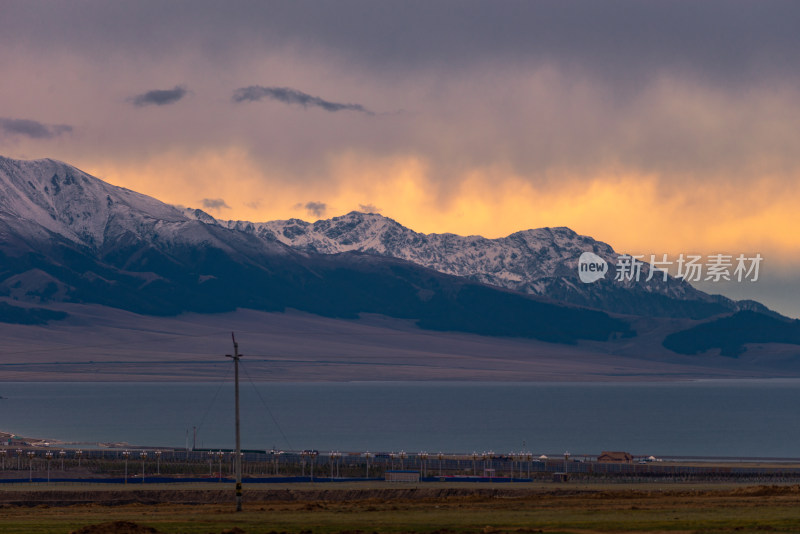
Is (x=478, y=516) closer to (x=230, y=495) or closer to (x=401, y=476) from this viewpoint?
(x=230, y=495)

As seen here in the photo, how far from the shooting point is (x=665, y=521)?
49.1 metres

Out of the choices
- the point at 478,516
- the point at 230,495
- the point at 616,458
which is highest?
A: the point at 478,516

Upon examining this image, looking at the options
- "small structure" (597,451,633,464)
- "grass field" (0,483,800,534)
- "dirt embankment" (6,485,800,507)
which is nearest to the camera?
"grass field" (0,483,800,534)

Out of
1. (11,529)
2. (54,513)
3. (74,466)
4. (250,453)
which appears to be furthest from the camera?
(250,453)

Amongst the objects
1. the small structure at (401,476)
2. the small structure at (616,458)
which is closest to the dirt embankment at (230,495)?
the small structure at (401,476)

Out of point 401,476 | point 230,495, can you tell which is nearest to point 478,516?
point 230,495

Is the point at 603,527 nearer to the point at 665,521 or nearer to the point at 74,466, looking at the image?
the point at 665,521

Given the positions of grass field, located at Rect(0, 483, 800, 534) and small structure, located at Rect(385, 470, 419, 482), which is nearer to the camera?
grass field, located at Rect(0, 483, 800, 534)

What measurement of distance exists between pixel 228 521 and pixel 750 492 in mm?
32375

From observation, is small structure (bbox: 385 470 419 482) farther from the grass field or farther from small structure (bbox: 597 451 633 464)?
small structure (bbox: 597 451 633 464)

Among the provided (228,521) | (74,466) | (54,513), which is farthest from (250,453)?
(228,521)

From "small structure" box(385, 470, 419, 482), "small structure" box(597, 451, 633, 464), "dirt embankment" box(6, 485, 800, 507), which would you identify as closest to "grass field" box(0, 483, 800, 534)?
"dirt embankment" box(6, 485, 800, 507)

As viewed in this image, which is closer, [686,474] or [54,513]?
[54,513]

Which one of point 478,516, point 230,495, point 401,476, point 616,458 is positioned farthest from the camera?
point 616,458
